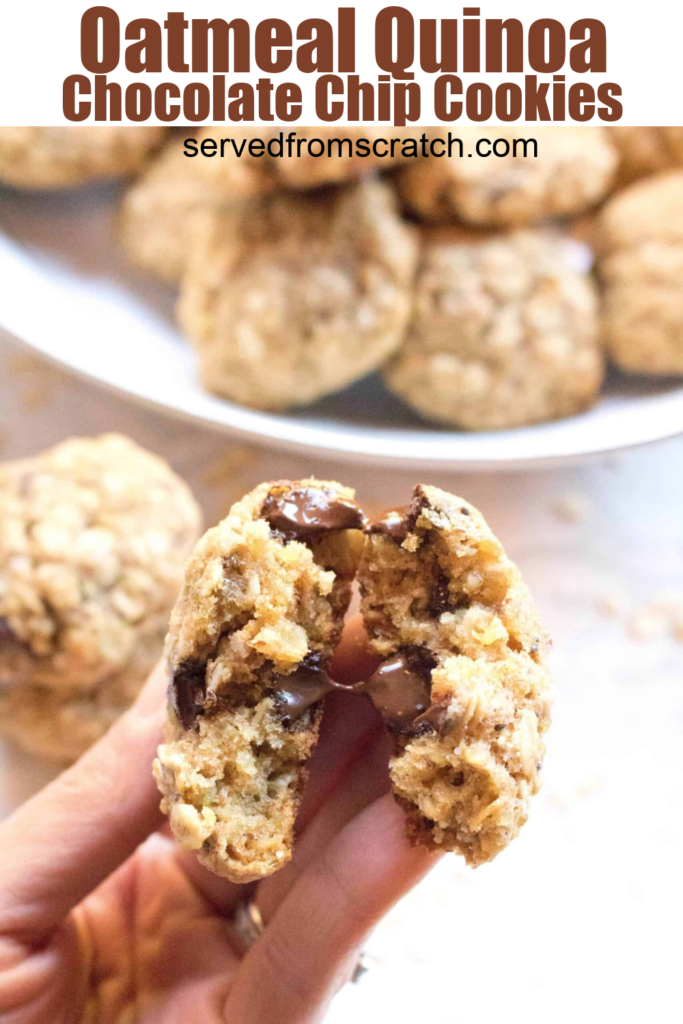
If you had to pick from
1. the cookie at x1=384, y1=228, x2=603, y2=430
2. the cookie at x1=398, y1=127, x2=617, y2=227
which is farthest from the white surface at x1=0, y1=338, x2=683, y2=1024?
the cookie at x1=398, y1=127, x2=617, y2=227

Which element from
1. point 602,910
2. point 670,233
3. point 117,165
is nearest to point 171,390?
point 117,165

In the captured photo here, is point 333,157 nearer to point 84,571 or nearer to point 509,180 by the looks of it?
point 509,180

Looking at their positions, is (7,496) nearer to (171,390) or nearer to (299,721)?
(171,390)

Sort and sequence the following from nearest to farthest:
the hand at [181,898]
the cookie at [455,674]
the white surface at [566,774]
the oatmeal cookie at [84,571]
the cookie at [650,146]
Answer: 1. the cookie at [455,674]
2. the hand at [181,898]
3. the oatmeal cookie at [84,571]
4. the white surface at [566,774]
5. the cookie at [650,146]

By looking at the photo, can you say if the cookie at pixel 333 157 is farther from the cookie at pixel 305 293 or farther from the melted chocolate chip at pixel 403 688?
the melted chocolate chip at pixel 403 688

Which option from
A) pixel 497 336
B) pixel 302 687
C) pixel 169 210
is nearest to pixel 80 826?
pixel 302 687

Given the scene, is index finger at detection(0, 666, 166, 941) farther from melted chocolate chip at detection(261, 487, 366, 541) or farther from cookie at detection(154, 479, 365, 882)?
melted chocolate chip at detection(261, 487, 366, 541)

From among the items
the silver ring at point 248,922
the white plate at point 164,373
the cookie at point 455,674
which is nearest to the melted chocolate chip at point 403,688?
the cookie at point 455,674
